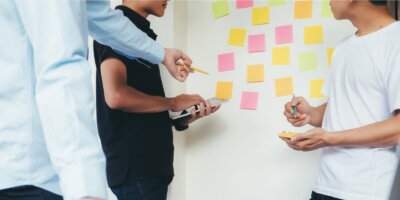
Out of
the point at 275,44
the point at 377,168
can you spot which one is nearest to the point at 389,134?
the point at 377,168

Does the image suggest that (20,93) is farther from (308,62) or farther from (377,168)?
(308,62)

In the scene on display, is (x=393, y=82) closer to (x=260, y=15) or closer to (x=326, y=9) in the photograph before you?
(x=326, y=9)

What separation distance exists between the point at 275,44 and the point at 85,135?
4.86 ft

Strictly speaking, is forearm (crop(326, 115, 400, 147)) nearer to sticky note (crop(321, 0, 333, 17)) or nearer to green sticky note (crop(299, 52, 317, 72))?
green sticky note (crop(299, 52, 317, 72))

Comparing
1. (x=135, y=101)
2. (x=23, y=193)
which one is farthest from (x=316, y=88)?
(x=23, y=193)

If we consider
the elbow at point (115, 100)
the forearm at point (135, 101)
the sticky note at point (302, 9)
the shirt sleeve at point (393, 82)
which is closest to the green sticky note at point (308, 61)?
the sticky note at point (302, 9)

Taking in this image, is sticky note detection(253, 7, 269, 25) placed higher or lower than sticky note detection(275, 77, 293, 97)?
higher

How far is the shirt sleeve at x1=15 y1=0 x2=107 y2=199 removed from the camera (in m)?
0.53

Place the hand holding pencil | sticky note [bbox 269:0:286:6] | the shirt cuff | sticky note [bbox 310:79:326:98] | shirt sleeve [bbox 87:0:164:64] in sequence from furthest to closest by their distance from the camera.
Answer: sticky note [bbox 269:0:286:6] → sticky note [bbox 310:79:326:98] → the hand holding pencil → shirt sleeve [bbox 87:0:164:64] → the shirt cuff

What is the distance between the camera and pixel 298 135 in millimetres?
1349

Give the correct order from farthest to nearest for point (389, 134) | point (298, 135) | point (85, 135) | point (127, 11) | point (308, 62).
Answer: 1. point (308, 62)
2. point (127, 11)
3. point (298, 135)
4. point (389, 134)
5. point (85, 135)

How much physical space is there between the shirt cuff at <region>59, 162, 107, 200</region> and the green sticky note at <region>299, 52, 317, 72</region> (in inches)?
57.1

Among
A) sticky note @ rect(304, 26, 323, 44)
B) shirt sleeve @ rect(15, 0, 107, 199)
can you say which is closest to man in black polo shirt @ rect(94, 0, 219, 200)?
sticky note @ rect(304, 26, 323, 44)

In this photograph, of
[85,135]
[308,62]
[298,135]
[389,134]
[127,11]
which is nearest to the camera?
[85,135]
